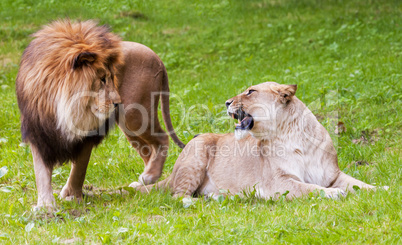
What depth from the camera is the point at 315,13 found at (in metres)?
13.3

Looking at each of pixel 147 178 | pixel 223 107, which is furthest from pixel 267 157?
pixel 223 107

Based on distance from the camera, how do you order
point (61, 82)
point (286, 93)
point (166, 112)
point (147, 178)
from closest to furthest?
point (61, 82)
point (286, 93)
point (147, 178)
point (166, 112)

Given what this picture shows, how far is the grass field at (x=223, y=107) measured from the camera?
368cm

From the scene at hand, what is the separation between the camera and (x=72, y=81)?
13.9 ft

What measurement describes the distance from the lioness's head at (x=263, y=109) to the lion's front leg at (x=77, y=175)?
1.39 m

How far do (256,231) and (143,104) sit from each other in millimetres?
2137

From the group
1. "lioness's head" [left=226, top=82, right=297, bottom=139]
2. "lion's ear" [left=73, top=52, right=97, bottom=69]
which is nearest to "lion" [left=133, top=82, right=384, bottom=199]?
"lioness's head" [left=226, top=82, right=297, bottom=139]

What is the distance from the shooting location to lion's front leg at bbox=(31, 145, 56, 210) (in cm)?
448

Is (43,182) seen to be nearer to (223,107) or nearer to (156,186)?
(156,186)

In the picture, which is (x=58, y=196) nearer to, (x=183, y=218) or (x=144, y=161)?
(x=144, y=161)

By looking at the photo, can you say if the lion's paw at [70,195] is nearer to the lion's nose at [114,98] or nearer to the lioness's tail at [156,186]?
the lioness's tail at [156,186]

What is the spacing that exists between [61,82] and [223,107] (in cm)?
341

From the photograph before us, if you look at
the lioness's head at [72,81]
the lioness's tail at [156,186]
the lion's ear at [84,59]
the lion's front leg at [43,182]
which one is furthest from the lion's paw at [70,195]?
the lion's ear at [84,59]

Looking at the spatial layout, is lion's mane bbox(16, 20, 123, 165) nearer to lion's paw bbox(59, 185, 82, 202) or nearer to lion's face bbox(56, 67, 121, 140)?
lion's face bbox(56, 67, 121, 140)
